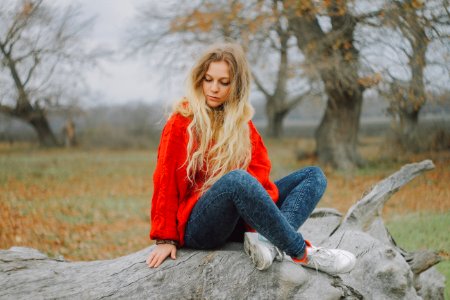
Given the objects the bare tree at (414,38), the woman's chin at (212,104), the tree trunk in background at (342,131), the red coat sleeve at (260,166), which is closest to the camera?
the woman's chin at (212,104)

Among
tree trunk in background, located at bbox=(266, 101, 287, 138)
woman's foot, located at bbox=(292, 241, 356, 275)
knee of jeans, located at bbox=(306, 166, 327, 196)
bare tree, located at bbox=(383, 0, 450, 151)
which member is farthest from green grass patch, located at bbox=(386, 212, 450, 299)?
tree trunk in background, located at bbox=(266, 101, 287, 138)

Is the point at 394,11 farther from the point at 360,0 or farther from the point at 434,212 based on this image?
the point at 434,212

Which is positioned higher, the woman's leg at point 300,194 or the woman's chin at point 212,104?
the woman's chin at point 212,104

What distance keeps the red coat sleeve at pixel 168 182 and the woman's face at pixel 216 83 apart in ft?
0.89

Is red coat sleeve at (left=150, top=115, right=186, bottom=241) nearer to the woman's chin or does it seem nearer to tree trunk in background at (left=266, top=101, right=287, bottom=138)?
the woman's chin

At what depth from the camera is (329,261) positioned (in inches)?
109

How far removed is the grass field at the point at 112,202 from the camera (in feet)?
19.4

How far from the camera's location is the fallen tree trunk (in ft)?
8.57

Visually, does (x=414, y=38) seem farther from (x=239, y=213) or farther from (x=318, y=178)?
(x=239, y=213)

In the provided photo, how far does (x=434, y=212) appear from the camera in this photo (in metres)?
6.07

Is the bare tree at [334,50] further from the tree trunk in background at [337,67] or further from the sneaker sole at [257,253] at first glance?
the sneaker sole at [257,253]

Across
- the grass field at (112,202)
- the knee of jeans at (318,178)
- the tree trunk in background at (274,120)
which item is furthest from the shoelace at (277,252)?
the tree trunk in background at (274,120)

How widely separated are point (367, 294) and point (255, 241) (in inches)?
35.2

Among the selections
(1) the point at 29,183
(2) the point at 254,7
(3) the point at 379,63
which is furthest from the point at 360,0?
(1) the point at 29,183
